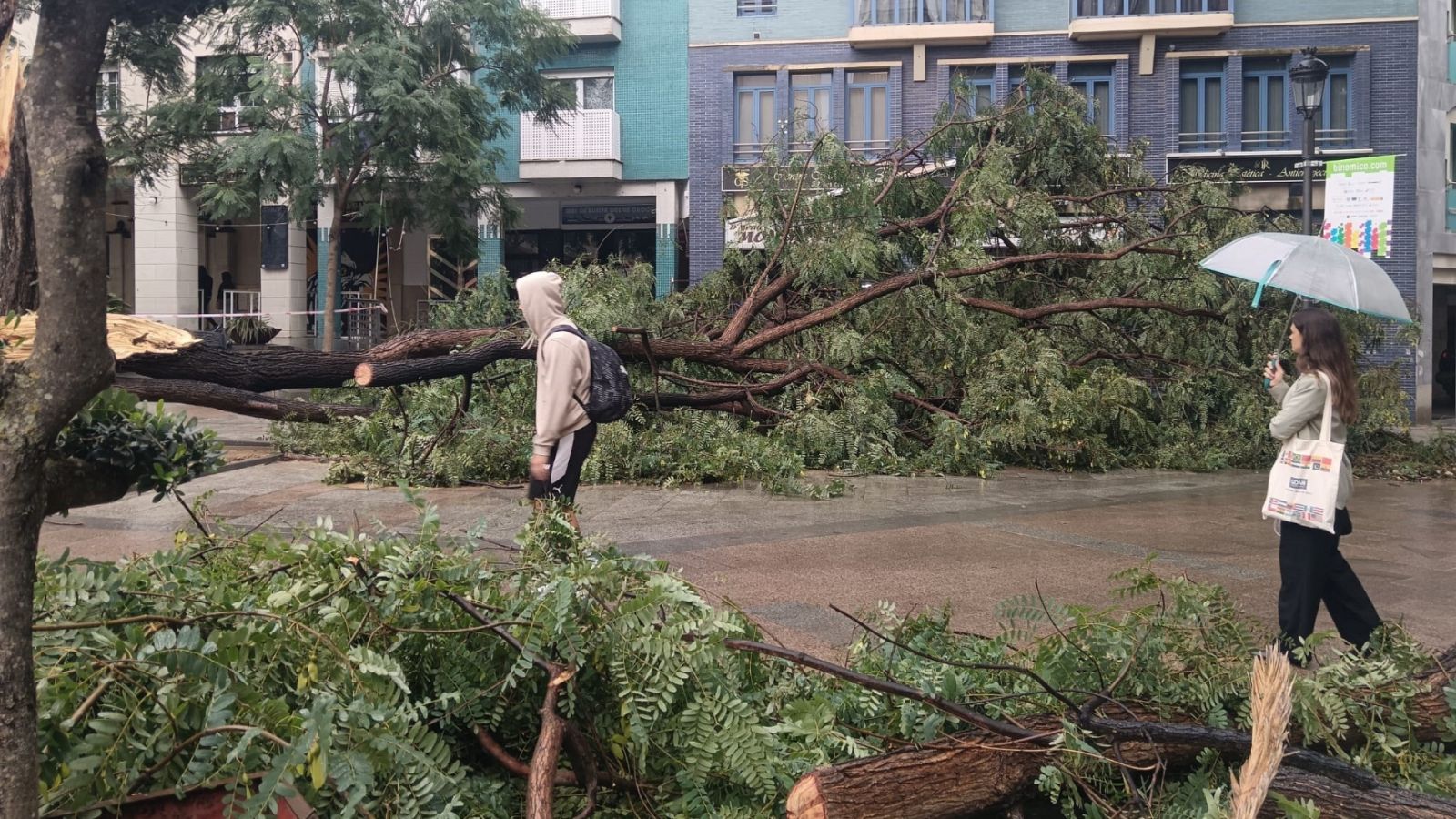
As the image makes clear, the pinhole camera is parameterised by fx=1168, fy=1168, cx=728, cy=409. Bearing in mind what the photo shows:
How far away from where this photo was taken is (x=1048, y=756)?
3045 millimetres

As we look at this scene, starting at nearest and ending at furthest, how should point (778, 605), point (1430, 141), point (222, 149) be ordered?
point (778, 605) → point (222, 149) → point (1430, 141)

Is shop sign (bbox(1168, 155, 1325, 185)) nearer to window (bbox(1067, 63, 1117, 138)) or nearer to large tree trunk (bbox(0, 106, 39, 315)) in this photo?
window (bbox(1067, 63, 1117, 138))

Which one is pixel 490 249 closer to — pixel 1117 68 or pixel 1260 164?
pixel 1117 68

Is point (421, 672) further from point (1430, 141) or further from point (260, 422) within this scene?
point (1430, 141)

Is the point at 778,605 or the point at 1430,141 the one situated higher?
the point at 1430,141

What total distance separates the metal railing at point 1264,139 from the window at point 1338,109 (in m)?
0.63

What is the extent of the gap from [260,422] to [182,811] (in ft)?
48.4

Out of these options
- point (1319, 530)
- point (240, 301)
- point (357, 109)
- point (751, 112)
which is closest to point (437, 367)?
point (1319, 530)

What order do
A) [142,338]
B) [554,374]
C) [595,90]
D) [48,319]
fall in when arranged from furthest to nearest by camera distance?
[595,90] → [142,338] → [554,374] → [48,319]

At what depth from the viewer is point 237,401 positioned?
10.5 meters

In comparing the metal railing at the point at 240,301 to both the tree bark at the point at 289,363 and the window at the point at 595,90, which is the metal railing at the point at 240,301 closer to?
the window at the point at 595,90

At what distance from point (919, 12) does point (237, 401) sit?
1896 cm

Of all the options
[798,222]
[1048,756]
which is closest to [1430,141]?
[798,222]

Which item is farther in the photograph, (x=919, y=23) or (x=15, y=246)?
(x=919, y=23)
